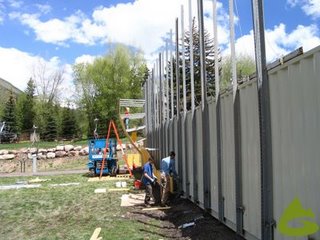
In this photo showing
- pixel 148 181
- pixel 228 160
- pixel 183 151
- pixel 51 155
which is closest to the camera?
pixel 228 160

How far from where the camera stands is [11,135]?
64.2 meters

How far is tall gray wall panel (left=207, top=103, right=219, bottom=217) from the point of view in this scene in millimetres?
9680

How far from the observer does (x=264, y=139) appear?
20.6 ft

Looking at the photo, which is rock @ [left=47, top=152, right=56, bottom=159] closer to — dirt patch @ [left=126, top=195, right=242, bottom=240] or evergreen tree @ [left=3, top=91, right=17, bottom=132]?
evergreen tree @ [left=3, top=91, right=17, bottom=132]

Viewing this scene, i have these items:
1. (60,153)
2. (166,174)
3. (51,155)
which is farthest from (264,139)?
(60,153)

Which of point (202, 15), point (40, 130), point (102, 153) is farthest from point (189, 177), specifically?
point (40, 130)

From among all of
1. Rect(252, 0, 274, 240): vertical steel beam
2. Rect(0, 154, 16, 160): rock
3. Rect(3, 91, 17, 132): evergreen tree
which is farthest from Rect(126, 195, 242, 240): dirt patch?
Rect(3, 91, 17, 132): evergreen tree

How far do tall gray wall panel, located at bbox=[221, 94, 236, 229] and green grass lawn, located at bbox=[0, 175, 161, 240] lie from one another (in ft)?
4.84

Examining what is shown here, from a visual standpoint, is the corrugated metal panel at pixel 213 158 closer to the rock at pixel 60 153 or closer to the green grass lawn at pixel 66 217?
the green grass lawn at pixel 66 217

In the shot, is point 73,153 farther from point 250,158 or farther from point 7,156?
point 250,158

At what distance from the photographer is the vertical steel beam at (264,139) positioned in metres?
6.21

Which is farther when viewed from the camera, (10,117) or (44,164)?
(10,117)

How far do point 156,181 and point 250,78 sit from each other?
6.84 m

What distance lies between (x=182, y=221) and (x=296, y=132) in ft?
16.9
